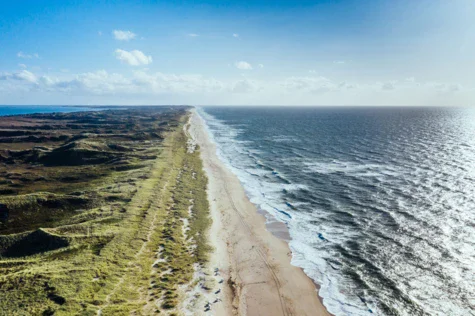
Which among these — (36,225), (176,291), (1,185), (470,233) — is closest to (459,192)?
(470,233)

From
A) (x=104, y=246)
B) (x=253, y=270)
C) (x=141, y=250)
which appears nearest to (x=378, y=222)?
(x=253, y=270)

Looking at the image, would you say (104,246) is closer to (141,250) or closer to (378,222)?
(141,250)

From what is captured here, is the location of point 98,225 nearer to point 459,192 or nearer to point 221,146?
point 459,192

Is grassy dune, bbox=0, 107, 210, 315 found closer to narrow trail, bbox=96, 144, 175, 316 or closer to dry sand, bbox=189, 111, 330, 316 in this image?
narrow trail, bbox=96, 144, 175, 316

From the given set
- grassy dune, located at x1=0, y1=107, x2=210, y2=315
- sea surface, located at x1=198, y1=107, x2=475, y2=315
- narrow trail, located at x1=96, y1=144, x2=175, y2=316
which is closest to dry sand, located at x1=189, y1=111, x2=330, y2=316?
sea surface, located at x1=198, y1=107, x2=475, y2=315

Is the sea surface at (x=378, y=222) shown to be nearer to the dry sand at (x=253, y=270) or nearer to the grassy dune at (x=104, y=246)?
the dry sand at (x=253, y=270)

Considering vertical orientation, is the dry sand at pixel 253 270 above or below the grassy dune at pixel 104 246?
below

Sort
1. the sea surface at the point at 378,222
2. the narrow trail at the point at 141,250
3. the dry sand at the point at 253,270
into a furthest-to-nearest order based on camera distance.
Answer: the sea surface at the point at 378,222 < the dry sand at the point at 253,270 < the narrow trail at the point at 141,250

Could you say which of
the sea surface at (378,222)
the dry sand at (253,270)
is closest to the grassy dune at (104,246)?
the dry sand at (253,270)
